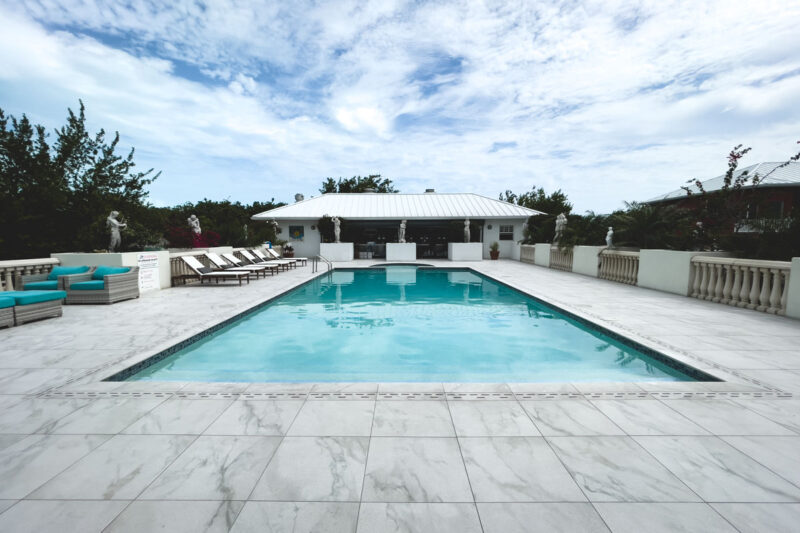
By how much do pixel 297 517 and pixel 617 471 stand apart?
6.04ft

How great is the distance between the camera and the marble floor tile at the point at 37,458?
6.58 ft

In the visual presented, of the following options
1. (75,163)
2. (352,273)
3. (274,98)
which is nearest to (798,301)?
(352,273)

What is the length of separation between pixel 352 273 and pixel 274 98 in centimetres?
869

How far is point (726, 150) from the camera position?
31.0 ft

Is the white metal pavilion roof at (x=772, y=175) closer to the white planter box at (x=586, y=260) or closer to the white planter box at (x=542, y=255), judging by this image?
the white planter box at (x=542, y=255)

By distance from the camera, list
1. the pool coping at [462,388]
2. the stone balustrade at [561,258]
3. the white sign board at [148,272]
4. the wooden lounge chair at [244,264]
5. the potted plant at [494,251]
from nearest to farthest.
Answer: the pool coping at [462,388] → the white sign board at [148,272] → the wooden lounge chair at [244,264] → the stone balustrade at [561,258] → the potted plant at [494,251]

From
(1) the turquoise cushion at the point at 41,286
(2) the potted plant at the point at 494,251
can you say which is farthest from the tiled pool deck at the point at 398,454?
(2) the potted plant at the point at 494,251

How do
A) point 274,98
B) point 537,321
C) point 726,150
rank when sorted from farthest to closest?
point 274,98 < point 726,150 < point 537,321

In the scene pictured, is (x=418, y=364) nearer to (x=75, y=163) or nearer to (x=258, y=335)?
(x=258, y=335)

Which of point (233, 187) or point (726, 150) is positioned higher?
point (233, 187)

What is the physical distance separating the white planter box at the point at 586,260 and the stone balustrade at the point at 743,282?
4.07m

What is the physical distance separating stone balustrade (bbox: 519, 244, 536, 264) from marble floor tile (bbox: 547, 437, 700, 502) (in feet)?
55.7

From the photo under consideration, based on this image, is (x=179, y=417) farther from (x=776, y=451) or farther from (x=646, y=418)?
(x=776, y=451)

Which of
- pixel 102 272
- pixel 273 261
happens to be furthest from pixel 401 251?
pixel 102 272
